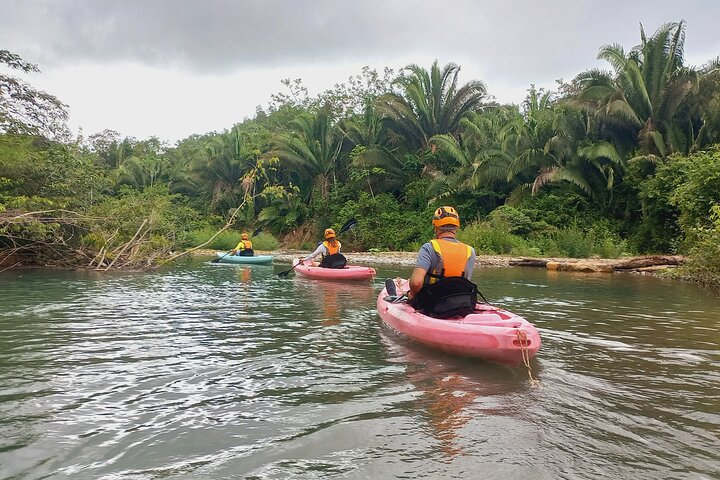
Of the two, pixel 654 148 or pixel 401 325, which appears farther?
pixel 654 148

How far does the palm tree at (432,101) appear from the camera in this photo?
25.0 metres

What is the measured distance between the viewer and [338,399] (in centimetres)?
387

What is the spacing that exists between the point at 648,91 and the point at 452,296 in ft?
54.4

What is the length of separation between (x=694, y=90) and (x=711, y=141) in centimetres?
176

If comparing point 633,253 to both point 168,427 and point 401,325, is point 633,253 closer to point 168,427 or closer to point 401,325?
point 401,325

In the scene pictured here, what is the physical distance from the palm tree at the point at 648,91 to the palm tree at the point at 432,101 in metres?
7.22

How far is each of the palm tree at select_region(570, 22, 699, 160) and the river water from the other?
12402 mm

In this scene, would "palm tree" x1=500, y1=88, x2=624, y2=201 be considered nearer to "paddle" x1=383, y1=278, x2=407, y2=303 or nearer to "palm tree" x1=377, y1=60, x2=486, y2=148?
"palm tree" x1=377, y1=60, x2=486, y2=148

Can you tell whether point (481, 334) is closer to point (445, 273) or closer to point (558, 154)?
point (445, 273)

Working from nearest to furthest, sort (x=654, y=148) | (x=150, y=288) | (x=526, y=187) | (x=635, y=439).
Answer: (x=635, y=439), (x=150, y=288), (x=654, y=148), (x=526, y=187)

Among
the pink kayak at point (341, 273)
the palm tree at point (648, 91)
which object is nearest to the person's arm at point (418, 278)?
the pink kayak at point (341, 273)

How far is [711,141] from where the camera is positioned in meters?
17.1

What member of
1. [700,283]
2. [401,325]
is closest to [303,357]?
[401,325]

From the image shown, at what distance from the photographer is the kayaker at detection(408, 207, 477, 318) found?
5.32m
